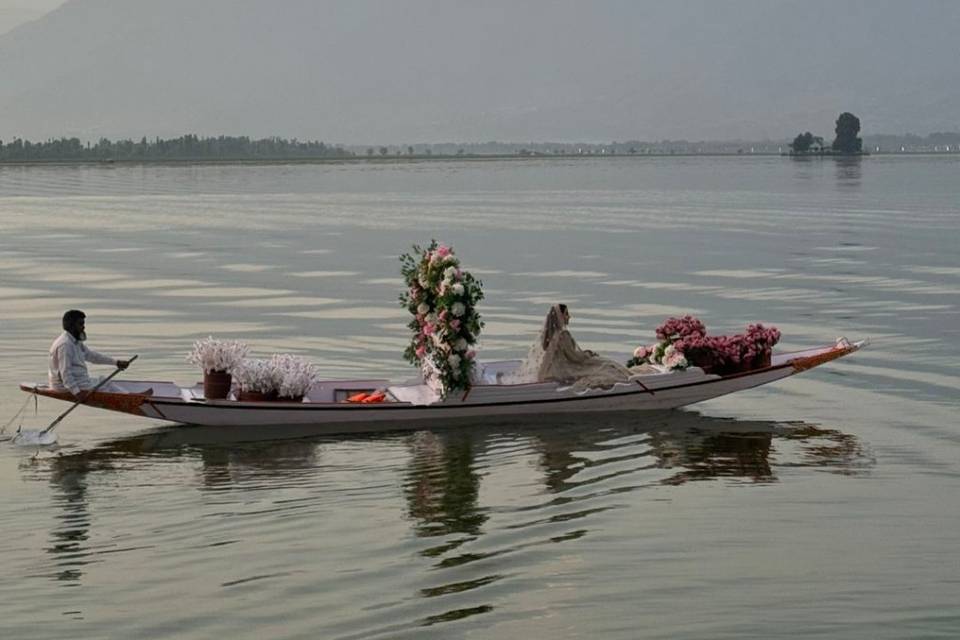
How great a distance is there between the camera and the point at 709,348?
26766mm

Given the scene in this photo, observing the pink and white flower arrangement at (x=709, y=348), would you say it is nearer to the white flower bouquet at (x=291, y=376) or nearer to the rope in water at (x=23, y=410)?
the white flower bouquet at (x=291, y=376)

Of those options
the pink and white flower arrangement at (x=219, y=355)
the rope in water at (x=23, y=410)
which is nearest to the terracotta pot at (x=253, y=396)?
the pink and white flower arrangement at (x=219, y=355)

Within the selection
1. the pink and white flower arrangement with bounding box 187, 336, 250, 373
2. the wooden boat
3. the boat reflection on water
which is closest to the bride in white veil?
the wooden boat

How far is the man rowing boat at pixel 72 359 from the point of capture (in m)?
23.9

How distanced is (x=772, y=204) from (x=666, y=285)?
60370 mm

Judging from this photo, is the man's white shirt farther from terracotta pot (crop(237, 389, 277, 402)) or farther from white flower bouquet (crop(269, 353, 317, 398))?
white flower bouquet (crop(269, 353, 317, 398))

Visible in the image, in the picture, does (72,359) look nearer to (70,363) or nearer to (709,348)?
(70,363)

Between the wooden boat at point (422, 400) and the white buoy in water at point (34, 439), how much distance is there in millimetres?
605

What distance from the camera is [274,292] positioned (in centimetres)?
4722

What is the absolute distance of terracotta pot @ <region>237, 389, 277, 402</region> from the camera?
24969 mm

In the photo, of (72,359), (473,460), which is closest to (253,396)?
(72,359)

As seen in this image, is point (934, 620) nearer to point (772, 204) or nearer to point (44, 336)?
point (44, 336)

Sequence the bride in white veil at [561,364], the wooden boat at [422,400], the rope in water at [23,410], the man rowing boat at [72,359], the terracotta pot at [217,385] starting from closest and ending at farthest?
1. the man rowing boat at [72,359]
2. the wooden boat at [422,400]
3. the terracotta pot at [217,385]
4. the rope in water at [23,410]
5. the bride in white veil at [561,364]

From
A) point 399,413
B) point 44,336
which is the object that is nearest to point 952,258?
point 44,336
